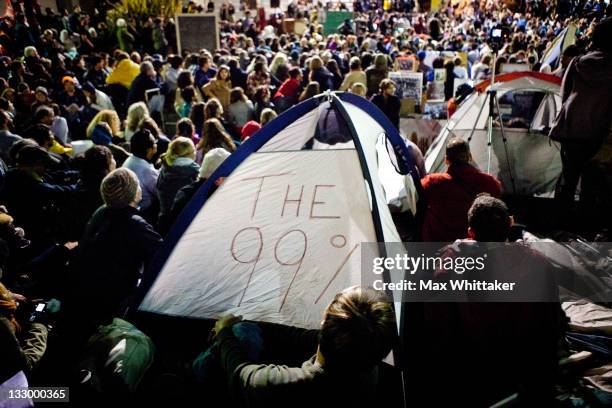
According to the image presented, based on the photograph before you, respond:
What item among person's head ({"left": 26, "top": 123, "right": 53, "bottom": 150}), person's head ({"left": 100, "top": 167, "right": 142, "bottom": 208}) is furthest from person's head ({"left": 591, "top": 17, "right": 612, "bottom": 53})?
person's head ({"left": 26, "top": 123, "right": 53, "bottom": 150})

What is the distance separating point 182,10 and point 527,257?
733 inches

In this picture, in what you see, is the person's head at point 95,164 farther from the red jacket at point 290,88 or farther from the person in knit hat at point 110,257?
the red jacket at point 290,88

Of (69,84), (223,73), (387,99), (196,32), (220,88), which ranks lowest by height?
(387,99)

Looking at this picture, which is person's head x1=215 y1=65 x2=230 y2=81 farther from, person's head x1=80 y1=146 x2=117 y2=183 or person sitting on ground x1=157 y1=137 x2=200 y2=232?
person's head x1=80 y1=146 x2=117 y2=183

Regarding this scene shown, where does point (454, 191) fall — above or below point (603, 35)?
below

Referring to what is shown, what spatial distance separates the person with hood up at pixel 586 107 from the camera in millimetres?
4633

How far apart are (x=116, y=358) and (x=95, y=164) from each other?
Answer: 6.62 feet

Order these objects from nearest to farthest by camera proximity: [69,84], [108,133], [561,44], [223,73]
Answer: [108,133]
[69,84]
[223,73]
[561,44]

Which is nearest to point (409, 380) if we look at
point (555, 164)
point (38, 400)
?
point (38, 400)

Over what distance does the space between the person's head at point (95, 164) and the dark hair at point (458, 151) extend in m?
2.89

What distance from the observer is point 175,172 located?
195 inches

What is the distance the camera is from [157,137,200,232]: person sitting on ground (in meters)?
4.94

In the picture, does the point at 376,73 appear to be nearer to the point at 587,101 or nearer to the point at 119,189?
the point at 587,101

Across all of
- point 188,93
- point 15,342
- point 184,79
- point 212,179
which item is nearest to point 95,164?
point 212,179
